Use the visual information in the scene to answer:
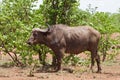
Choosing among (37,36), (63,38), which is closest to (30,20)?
(37,36)

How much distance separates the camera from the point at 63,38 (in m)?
12.3

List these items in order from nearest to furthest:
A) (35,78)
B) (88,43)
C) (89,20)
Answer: (35,78) < (88,43) < (89,20)

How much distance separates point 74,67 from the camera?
13.8 metres

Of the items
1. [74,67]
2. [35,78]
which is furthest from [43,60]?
[35,78]

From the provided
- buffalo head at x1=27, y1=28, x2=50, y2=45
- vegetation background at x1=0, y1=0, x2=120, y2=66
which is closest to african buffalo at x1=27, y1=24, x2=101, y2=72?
buffalo head at x1=27, y1=28, x2=50, y2=45

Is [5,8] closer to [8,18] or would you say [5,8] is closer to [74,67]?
[8,18]

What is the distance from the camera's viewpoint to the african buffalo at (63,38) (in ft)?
40.0

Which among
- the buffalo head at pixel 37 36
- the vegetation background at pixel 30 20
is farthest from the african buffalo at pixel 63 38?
the vegetation background at pixel 30 20

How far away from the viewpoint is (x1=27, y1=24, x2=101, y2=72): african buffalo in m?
12.2

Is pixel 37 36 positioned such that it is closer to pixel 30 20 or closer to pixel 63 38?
pixel 63 38

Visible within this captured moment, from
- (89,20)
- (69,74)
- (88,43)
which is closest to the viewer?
(69,74)

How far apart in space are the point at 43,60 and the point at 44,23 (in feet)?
4.62

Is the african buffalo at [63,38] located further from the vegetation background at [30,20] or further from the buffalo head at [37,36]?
the vegetation background at [30,20]

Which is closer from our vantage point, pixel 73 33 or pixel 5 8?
pixel 73 33
